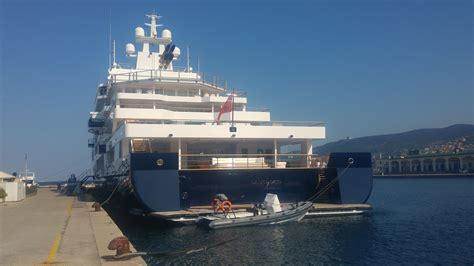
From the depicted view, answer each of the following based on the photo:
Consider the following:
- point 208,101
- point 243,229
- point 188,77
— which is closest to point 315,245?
point 243,229

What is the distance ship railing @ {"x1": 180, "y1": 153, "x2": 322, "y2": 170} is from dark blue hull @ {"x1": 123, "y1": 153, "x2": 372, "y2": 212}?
42cm

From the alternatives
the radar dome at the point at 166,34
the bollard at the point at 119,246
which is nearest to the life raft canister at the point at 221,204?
the bollard at the point at 119,246

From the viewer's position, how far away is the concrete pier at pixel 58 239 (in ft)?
31.6

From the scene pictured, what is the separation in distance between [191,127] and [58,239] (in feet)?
28.8

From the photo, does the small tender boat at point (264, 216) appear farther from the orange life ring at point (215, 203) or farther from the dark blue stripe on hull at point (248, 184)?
the dark blue stripe on hull at point (248, 184)

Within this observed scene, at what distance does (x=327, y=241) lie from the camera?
15.4 m

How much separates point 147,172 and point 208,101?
25.8 feet

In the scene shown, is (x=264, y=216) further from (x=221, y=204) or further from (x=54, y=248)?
(x=54, y=248)

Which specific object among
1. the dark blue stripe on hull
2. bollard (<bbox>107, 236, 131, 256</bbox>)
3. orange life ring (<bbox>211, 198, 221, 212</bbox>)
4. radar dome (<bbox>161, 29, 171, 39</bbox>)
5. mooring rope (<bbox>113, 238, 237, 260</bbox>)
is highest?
radar dome (<bbox>161, 29, 171, 39</bbox>)

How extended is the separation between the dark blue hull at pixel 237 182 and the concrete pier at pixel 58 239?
2211 mm

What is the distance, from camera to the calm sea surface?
13070 millimetres

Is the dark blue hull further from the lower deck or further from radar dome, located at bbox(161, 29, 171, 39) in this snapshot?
radar dome, located at bbox(161, 29, 171, 39)

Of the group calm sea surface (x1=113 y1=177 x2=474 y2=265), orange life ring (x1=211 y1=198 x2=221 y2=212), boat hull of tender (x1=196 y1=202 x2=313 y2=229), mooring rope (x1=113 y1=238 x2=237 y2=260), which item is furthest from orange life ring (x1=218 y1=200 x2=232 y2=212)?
mooring rope (x1=113 y1=238 x2=237 y2=260)

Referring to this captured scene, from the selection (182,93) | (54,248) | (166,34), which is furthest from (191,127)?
(166,34)
